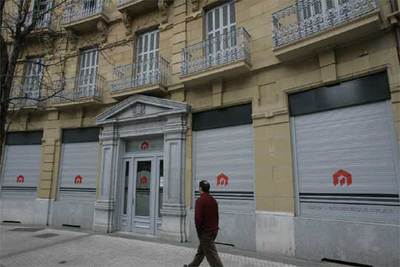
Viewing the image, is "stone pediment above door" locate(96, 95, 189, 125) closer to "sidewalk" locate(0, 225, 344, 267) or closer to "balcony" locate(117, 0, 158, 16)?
"balcony" locate(117, 0, 158, 16)

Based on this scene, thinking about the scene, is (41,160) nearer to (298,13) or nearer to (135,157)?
(135,157)

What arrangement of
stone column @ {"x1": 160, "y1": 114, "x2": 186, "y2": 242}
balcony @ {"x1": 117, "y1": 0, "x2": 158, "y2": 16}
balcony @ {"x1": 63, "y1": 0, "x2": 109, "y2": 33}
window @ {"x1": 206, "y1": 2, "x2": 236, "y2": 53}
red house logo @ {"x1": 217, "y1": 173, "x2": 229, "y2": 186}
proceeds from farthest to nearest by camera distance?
1. balcony @ {"x1": 63, "y1": 0, "x2": 109, "y2": 33}
2. balcony @ {"x1": 117, "y1": 0, "x2": 158, "y2": 16}
3. window @ {"x1": 206, "y1": 2, "x2": 236, "y2": 53}
4. stone column @ {"x1": 160, "y1": 114, "x2": 186, "y2": 242}
5. red house logo @ {"x1": 217, "y1": 173, "x2": 229, "y2": 186}

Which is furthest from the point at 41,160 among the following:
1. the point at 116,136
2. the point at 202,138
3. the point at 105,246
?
the point at 202,138

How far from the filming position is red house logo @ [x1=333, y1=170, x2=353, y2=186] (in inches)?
244

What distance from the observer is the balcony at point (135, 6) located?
399 inches

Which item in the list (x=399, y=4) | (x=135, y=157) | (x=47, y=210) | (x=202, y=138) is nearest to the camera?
(x=399, y=4)

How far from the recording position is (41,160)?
37.6ft

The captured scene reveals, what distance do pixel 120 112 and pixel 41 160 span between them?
423 centimetres

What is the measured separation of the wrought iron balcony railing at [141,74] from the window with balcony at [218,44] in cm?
98

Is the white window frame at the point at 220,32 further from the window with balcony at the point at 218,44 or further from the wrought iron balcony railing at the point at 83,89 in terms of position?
the wrought iron balcony railing at the point at 83,89

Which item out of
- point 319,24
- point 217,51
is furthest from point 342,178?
point 217,51

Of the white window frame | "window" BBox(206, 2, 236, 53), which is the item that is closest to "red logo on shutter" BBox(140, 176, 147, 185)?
the white window frame

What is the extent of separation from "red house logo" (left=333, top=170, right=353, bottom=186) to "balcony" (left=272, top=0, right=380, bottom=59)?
2.85 m

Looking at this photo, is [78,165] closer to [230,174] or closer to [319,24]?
[230,174]
